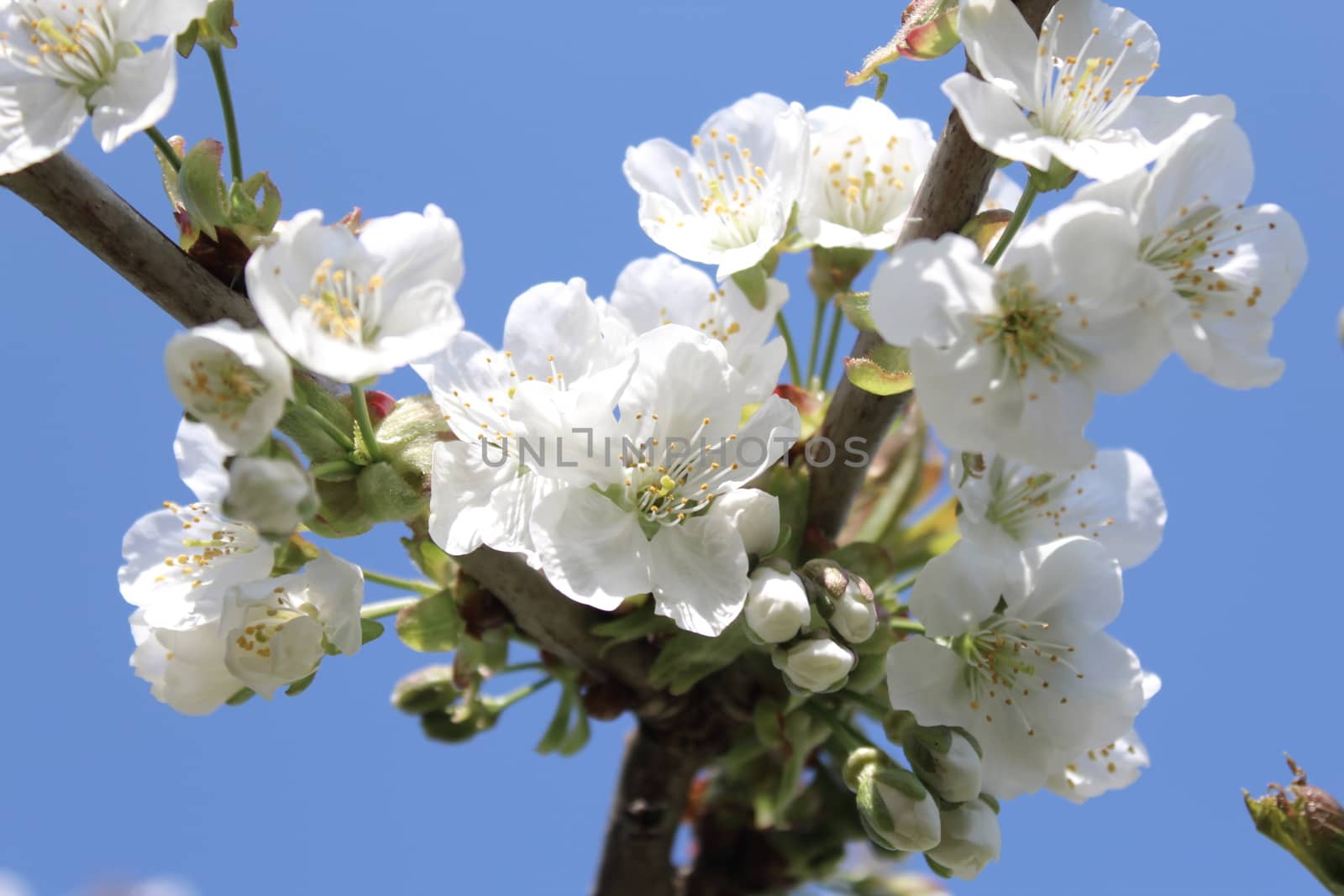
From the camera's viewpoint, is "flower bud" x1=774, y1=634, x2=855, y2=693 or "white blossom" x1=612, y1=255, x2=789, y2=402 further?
"white blossom" x1=612, y1=255, x2=789, y2=402

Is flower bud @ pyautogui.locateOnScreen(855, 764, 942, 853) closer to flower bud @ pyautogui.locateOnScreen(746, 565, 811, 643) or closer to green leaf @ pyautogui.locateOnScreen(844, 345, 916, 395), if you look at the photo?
flower bud @ pyautogui.locateOnScreen(746, 565, 811, 643)

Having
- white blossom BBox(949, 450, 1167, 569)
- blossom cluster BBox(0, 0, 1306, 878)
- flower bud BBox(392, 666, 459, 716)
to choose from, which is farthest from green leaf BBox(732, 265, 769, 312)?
flower bud BBox(392, 666, 459, 716)

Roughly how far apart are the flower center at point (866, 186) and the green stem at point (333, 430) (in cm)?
50

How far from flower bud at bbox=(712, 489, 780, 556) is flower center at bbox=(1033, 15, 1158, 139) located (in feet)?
1.21

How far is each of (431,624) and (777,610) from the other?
364 millimetres

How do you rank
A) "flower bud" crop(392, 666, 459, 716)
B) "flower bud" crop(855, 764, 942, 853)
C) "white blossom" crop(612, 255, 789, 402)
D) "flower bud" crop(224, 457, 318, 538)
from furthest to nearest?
"flower bud" crop(392, 666, 459, 716)
"white blossom" crop(612, 255, 789, 402)
"flower bud" crop(855, 764, 942, 853)
"flower bud" crop(224, 457, 318, 538)

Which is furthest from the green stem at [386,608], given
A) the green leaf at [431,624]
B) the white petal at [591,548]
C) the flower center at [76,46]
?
the flower center at [76,46]

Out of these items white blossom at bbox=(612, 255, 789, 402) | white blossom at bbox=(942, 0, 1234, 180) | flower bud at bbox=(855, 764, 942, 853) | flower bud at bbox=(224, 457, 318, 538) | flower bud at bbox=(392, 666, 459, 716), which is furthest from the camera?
flower bud at bbox=(392, 666, 459, 716)

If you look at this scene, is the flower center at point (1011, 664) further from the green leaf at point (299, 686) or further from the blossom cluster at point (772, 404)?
the green leaf at point (299, 686)

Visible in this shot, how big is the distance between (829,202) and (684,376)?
308mm

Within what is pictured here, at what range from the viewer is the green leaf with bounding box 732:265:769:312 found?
99 centimetres

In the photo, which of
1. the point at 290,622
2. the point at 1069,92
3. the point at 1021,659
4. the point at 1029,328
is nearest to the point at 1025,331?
the point at 1029,328

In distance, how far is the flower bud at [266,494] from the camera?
27.9 inches

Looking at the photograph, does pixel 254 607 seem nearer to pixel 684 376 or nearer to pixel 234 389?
pixel 234 389
